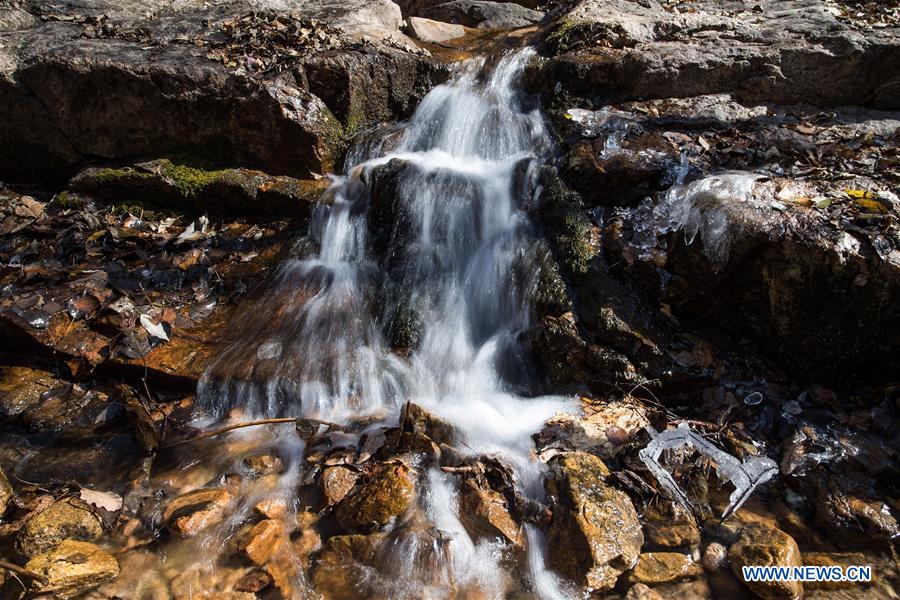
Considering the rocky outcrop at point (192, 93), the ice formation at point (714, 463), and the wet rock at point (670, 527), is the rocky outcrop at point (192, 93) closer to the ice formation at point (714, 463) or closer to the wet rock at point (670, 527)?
the ice formation at point (714, 463)

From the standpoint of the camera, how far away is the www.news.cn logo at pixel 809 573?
2.52 m

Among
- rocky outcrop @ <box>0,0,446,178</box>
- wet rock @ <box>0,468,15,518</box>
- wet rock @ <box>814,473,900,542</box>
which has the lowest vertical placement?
wet rock @ <box>0,468,15,518</box>

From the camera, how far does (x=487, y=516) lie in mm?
2828

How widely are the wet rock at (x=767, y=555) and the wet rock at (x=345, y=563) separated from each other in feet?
6.81

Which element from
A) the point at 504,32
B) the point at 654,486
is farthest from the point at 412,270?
the point at 504,32

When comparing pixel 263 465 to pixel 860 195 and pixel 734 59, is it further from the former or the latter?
pixel 734 59

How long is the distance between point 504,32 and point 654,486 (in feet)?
28.4

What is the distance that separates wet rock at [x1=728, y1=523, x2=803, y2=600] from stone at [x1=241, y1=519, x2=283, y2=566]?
2740mm

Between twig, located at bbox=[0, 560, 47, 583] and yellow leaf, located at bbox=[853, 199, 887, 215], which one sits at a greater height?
yellow leaf, located at bbox=[853, 199, 887, 215]

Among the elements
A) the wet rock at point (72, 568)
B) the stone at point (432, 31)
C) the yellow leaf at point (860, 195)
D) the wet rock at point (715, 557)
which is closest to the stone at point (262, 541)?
the wet rock at point (72, 568)

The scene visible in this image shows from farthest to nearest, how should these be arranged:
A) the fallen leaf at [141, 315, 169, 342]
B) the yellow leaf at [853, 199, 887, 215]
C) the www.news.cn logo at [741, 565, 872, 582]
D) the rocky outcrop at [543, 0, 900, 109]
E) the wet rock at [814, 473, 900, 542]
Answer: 1. the rocky outcrop at [543, 0, 900, 109]
2. the fallen leaf at [141, 315, 169, 342]
3. the yellow leaf at [853, 199, 887, 215]
4. the wet rock at [814, 473, 900, 542]
5. the www.news.cn logo at [741, 565, 872, 582]

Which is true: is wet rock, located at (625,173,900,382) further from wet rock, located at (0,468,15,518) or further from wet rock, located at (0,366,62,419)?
wet rock, located at (0,366,62,419)

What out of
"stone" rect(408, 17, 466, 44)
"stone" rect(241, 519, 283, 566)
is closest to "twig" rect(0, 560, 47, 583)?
"stone" rect(241, 519, 283, 566)

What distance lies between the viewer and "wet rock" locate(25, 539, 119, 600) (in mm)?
2476
